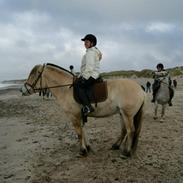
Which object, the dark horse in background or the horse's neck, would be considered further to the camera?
the horse's neck

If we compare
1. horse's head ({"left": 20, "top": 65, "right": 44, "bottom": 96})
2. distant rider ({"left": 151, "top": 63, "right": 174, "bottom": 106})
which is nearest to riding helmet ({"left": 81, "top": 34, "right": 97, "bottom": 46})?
horse's head ({"left": 20, "top": 65, "right": 44, "bottom": 96})

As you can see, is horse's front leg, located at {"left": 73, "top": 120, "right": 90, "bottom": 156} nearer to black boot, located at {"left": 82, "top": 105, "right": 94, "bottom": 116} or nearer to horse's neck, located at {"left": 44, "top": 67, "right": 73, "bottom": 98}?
black boot, located at {"left": 82, "top": 105, "right": 94, "bottom": 116}

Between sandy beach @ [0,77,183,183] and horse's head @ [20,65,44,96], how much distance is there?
1705 mm

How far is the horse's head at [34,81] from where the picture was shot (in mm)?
9844

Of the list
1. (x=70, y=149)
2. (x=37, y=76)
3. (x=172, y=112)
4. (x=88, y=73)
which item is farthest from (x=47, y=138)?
(x=172, y=112)

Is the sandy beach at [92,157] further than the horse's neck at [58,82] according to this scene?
No

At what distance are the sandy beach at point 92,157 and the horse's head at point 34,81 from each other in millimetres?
1705

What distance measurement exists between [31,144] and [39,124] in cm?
431

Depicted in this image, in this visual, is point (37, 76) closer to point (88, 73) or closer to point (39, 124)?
point (88, 73)

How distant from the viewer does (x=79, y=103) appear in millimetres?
9273

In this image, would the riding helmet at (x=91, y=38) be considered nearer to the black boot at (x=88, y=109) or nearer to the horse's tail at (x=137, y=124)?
the black boot at (x=88, y=109)

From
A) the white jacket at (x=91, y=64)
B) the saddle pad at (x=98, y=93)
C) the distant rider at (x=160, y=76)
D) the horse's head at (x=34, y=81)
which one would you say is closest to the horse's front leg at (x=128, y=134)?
the saddle pad at (x=98, y=93)

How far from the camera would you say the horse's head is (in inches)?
388

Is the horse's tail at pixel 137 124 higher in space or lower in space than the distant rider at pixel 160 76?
lower
